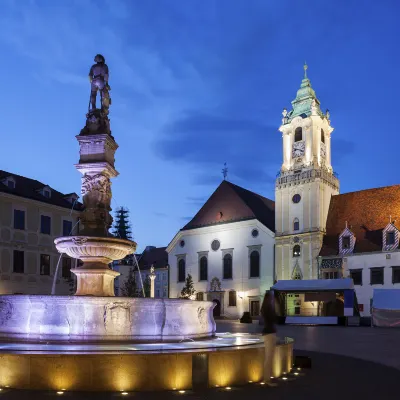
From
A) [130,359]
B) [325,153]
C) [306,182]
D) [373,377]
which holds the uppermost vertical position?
[325,153]

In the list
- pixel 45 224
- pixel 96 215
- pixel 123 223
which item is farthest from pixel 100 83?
pixel 123 223

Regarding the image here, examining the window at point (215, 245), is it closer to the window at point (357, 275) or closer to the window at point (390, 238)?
the window at point (357, 275)

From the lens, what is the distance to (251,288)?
173ft

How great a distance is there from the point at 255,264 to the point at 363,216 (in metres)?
11.2

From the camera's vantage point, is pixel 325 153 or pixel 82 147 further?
pixel 325 153

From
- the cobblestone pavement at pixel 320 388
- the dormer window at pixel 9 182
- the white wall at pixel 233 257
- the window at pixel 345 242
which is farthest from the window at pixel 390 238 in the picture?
the cobblestone pavement at pixel 320 388

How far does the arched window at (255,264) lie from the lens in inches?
2094

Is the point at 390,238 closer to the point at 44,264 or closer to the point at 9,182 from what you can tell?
the point at 44,264

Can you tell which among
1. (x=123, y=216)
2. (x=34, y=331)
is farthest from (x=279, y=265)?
(x=123, y=216)

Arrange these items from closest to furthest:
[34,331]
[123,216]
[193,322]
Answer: [34,331] → [193,322] → [123,216]

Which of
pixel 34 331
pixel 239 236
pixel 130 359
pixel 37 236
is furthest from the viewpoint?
pixel 239 236

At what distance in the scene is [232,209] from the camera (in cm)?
5703

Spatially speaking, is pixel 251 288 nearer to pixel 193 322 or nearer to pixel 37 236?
pixel 37 236

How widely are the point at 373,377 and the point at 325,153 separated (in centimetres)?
4611
